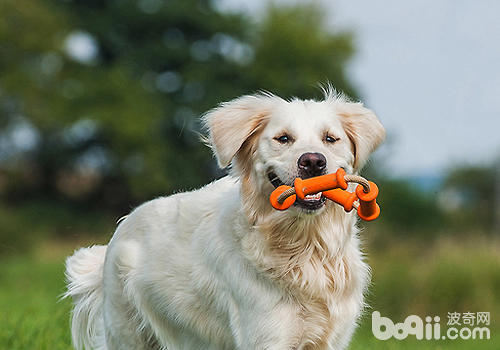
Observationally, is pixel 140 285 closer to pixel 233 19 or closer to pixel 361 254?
pixel 361 254

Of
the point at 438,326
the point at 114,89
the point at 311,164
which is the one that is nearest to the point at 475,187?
the point at 114,89

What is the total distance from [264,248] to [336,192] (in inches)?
21.5

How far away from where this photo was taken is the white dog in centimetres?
460

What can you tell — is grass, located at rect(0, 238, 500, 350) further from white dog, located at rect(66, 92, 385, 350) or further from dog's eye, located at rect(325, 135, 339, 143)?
dog's eye, located at rect(325, 135, 339, 143)

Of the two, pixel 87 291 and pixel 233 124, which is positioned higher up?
pixel 233 124

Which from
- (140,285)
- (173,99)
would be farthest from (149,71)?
(140,285)

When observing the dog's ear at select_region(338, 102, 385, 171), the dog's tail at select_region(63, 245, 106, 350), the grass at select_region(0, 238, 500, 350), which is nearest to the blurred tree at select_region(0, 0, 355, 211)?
the grass at select_region(0, 238, 500, 350)

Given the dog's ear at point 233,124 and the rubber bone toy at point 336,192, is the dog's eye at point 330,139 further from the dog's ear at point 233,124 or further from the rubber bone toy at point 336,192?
the dog's ear at point 233,124

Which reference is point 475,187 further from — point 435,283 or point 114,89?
point 435,283

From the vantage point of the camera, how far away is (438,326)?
38.1 ft

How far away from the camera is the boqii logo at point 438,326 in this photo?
1092 cm

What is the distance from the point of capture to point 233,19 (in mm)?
38969

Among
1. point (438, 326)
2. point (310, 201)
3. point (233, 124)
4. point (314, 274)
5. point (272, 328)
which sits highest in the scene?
point (233, 124)

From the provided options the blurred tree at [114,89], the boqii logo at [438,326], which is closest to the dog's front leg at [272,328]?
the boqii logo at [438,326]
